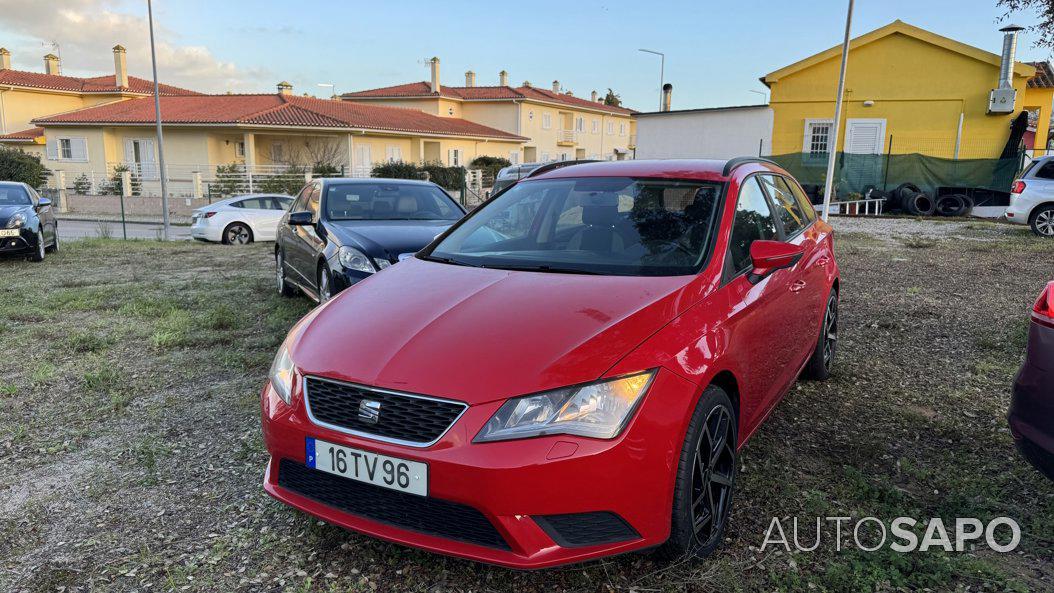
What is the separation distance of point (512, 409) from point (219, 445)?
2.30 meters

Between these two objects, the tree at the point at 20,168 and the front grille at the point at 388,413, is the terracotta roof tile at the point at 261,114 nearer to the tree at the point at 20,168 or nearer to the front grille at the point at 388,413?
the tree at the point at 20,168

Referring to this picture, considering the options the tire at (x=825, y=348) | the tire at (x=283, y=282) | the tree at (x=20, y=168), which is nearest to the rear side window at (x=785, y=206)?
the tire at (x=825, y=348)

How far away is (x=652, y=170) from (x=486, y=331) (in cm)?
174

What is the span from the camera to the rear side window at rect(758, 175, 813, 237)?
4.20 m

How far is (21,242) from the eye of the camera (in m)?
11.0

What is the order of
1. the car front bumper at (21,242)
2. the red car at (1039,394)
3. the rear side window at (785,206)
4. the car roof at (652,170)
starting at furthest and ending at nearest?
the car front bumper at (21,242)
the rear side window at (785,206)
the car roof at (652,170)
the red car at (1039,394)

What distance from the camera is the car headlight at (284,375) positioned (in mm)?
2729

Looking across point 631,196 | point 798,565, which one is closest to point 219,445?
point 631,196

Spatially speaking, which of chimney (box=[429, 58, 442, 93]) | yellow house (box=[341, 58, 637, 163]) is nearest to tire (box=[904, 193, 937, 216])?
yellow house (box=[341, 58, 637, 163])

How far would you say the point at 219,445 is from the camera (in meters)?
3.87

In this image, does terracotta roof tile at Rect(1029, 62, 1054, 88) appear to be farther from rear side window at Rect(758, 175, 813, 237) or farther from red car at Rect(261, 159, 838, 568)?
red car at Rect(261, 159, 838, 568)

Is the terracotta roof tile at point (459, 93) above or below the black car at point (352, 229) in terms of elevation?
above

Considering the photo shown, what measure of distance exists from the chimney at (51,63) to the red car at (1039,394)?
6482 cm

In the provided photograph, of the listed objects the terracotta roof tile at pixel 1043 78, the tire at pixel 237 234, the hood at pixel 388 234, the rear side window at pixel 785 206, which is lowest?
the tire at pixel 237 234
